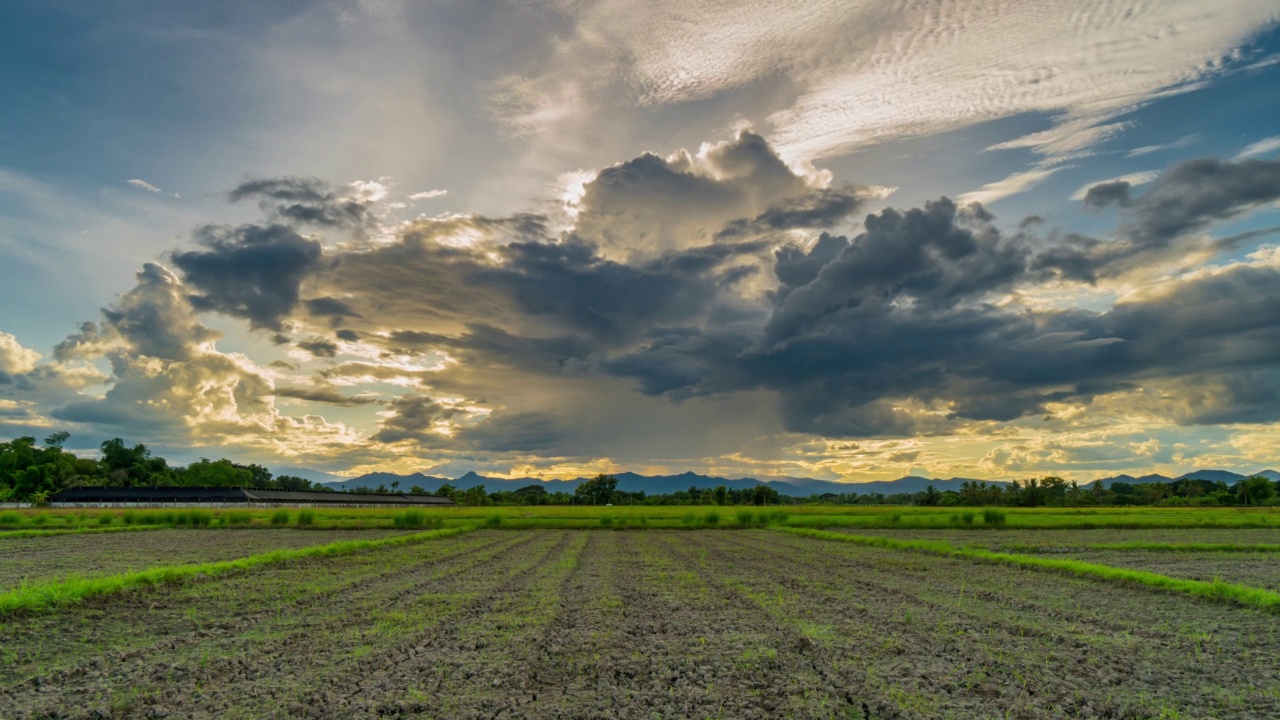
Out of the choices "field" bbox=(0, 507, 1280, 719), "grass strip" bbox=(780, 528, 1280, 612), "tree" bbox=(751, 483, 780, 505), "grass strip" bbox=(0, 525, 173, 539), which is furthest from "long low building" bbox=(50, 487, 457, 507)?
"grass strip" bbox=(780, 528, 1280, 612)

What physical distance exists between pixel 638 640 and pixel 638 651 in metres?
1.03

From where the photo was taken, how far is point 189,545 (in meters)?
39.9

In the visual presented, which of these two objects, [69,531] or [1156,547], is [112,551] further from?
[1156,547]

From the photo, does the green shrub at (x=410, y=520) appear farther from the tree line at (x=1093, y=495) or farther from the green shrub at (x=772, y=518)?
the tree line at (x=1093, y=495)

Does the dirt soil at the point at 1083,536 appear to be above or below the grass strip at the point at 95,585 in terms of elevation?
below

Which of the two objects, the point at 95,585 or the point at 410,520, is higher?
the point at 95,585

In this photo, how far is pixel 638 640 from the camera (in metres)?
14.0

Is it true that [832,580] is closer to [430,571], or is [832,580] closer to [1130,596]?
[1130,596]

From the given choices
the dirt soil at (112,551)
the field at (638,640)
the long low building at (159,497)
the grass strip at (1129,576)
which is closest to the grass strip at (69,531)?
the dirt soil at (112,551)

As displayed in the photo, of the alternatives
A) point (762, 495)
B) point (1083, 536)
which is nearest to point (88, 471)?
point (762, 495)

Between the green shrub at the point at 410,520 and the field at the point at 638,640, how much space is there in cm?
3295

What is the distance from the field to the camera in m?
9.95

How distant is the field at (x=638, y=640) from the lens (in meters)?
9.95

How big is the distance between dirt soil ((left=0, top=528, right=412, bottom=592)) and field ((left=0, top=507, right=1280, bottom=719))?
1.67ft
